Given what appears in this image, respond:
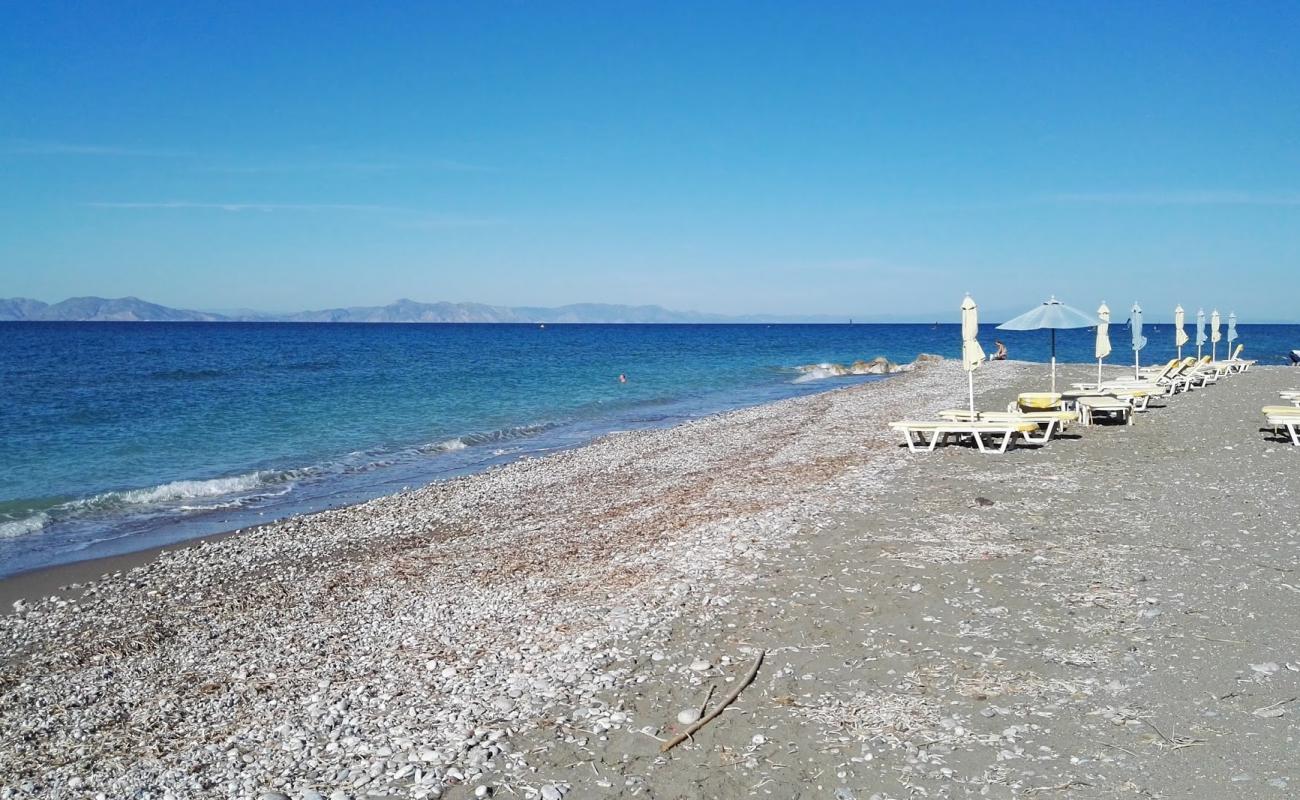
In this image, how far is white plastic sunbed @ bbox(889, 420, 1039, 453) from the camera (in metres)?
16.2

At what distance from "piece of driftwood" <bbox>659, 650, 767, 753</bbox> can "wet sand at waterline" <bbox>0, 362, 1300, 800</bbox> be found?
8 centimetres

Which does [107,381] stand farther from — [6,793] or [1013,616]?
[1013,616]

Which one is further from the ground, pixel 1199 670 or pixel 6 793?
pixel 1199 670

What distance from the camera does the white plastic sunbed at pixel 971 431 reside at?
16.2 meters

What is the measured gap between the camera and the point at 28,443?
23.3m

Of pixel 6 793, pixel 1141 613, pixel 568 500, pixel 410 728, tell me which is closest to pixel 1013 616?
pixel 1141 613

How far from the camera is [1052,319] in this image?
59.8ft

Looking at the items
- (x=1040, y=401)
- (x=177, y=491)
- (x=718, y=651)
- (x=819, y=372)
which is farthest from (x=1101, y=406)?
(x=819, y=372)

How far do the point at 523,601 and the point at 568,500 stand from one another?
6.27 m

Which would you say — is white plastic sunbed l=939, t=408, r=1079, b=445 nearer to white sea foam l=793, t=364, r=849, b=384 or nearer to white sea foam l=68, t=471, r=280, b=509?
white sea foam l=68, t=471, r=280, b=509

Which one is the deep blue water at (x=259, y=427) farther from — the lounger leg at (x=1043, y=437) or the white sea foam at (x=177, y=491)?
the lounger leg at (x=1043, y=437)

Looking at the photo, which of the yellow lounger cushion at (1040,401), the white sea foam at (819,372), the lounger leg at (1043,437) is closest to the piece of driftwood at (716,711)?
the lounger leg at (1043,437)

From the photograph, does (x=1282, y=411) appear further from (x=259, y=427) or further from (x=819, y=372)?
(x=819, y=372)

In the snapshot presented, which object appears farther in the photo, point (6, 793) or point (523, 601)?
point (523, 601)
